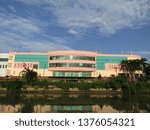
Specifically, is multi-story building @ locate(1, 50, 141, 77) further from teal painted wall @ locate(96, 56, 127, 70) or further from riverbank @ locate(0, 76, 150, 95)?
riverbank @ locate(0, 76, 150, 95)

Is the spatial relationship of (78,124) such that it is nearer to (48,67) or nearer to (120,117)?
(120,117)

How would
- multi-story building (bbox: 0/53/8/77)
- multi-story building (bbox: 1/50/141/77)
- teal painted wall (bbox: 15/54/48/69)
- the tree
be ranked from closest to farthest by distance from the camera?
1. the tree
2. multi-story building (bbox: 1/50/141/77)
3. teal painted wall (bbox: 15/54/48/69)
4. multi-story building (bbox: 0/53/8/77)

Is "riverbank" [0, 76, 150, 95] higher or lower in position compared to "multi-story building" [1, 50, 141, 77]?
lower

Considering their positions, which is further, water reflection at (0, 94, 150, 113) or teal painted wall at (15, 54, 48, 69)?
teal painted wall at (15, 54, 48, 69)

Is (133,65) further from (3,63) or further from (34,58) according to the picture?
(3,63)

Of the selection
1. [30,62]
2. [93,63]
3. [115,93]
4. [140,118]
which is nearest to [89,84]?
[115,93]

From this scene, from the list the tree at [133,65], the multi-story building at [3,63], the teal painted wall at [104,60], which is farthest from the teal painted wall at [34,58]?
the tree at [133,65]

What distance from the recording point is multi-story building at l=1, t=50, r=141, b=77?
212 ft

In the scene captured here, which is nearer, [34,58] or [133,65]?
[133,65]

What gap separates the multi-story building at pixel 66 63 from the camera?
6462 centimetres

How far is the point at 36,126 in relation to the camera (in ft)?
16.0

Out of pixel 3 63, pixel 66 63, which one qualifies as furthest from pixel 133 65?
pixel 3 63

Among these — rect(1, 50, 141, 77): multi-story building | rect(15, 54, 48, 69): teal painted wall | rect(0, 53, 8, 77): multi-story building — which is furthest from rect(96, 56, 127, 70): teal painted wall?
rect(0, 53, 8, 77): multi-story building

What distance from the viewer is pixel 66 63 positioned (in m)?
64.4
